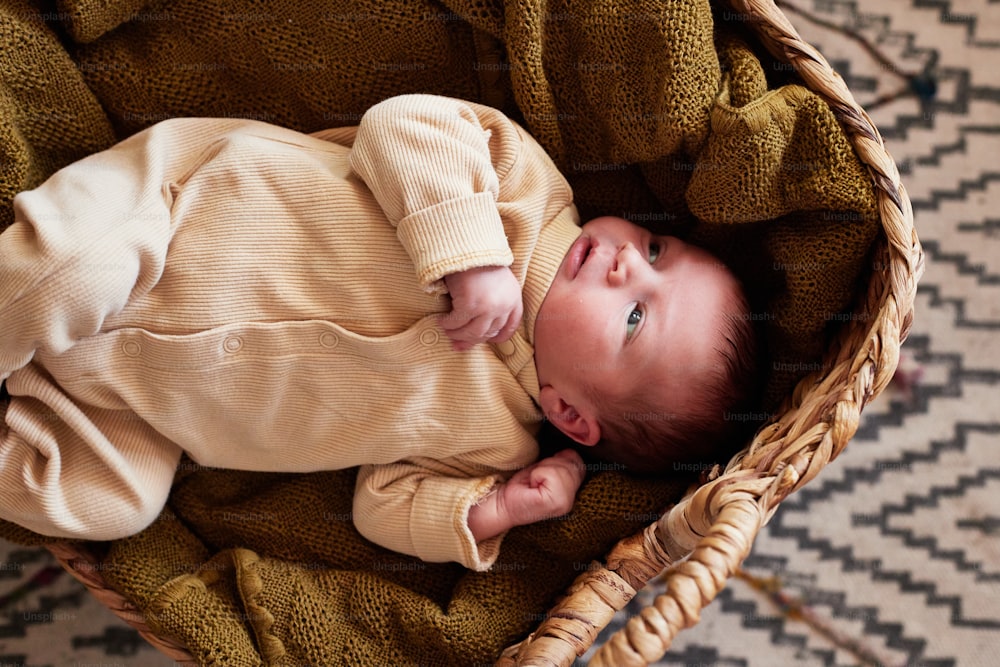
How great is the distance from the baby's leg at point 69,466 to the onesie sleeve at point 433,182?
55 cm

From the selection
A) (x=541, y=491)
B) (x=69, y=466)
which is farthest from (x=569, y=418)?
(x=69, y=466)

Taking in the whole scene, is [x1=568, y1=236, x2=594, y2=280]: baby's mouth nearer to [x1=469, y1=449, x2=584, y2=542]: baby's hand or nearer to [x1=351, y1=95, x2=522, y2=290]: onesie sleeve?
[x1=351, y1=95, x2=522, y2=290]: onesie sleeve

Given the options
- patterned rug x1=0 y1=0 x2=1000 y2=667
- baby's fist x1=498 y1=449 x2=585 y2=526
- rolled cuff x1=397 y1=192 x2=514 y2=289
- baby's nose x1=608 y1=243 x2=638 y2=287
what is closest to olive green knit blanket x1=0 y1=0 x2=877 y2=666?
baby's fist x1=498 y1=449 x2=585 y2=526

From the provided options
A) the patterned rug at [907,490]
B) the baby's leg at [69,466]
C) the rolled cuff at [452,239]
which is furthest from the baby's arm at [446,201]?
the patterned rug at [907,490]

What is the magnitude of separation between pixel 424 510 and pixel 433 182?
51cm

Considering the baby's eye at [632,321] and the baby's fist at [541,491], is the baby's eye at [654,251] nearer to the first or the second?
the baby's eye at [632,321]

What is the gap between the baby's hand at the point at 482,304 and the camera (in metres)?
1.19

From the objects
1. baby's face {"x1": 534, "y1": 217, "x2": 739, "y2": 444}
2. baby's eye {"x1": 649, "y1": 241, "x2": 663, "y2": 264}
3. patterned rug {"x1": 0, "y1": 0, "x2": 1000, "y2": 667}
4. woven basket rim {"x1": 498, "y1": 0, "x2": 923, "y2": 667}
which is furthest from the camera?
patterned rug {"x1": 0, "y1": 0, "x2": 1000, "y2": 667}

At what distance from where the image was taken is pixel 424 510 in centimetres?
135

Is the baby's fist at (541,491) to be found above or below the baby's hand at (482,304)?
below

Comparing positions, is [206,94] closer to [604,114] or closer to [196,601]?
[604,114]

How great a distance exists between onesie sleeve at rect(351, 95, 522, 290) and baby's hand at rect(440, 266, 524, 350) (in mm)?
27

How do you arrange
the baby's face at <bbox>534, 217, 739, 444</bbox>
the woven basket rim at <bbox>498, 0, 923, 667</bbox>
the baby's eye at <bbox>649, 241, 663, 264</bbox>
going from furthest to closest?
1. the baby's eye at <bbox>649, 241, 663, 264</bbox>
2. the baby's face at <bbox>534, 217, 739, 444</bbox>
3. the woven basket rim at <bbox>498, 0, 923, 667</bbox>

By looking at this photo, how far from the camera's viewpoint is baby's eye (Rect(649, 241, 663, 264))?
4.42 feet
